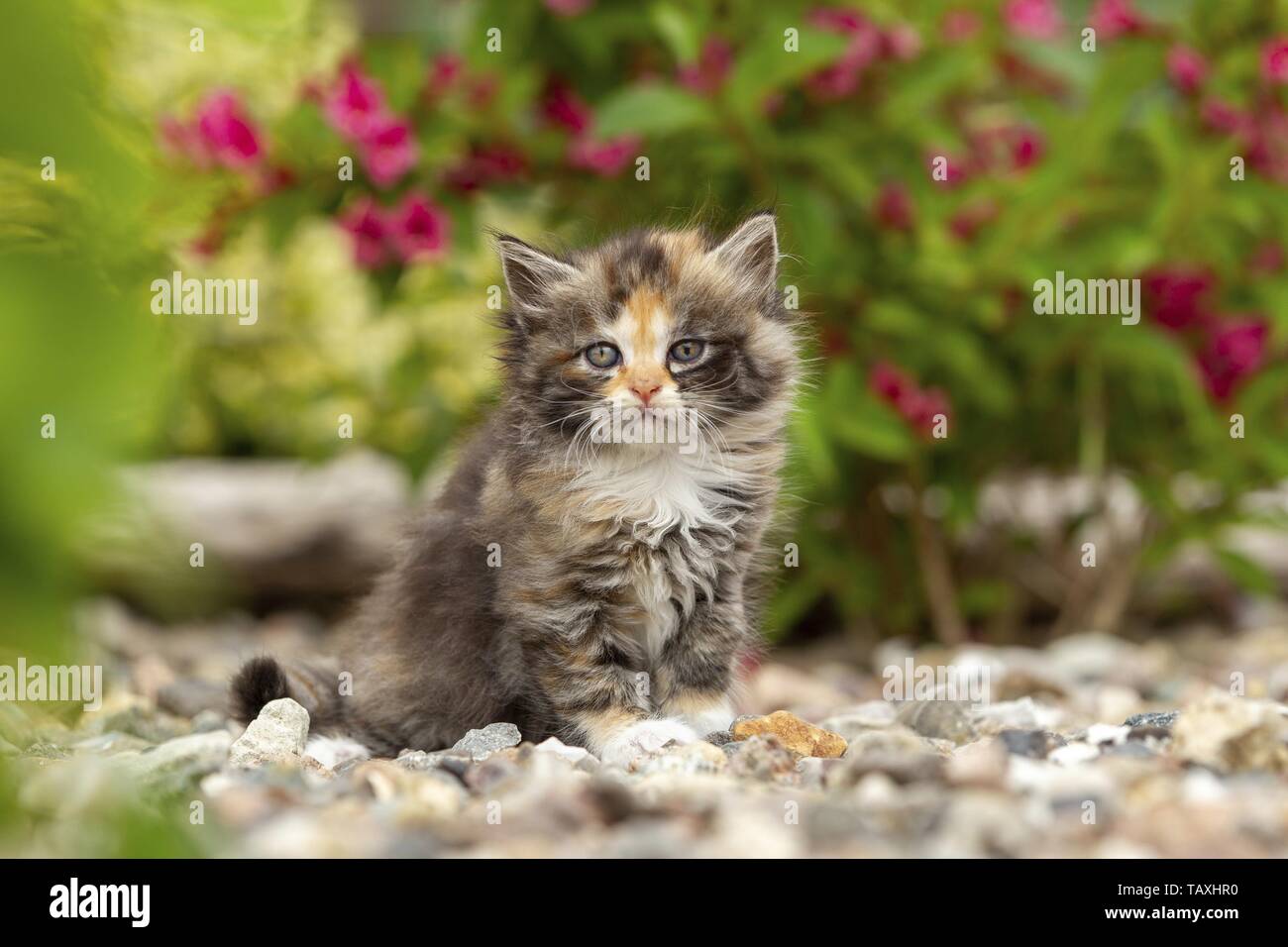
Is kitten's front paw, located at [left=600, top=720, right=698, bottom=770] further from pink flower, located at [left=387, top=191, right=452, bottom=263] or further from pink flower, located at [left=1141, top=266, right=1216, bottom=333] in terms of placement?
pink flower, located at [left=1141, top=266, right=1216, bottom=333]

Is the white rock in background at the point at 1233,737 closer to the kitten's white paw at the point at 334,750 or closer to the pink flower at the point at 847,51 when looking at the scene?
the kitten's white paw at the point at 334,750

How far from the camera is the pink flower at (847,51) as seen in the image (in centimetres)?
432

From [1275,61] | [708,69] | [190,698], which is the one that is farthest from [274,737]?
[1275,61]

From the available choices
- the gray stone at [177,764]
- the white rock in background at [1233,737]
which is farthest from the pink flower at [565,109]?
the white rock in background at [1233,737]

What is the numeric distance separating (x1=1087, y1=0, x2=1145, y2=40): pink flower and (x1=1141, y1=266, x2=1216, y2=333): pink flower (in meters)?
0.85

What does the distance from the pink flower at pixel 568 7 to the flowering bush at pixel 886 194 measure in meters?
0.01

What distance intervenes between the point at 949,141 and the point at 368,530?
3432 millimetres

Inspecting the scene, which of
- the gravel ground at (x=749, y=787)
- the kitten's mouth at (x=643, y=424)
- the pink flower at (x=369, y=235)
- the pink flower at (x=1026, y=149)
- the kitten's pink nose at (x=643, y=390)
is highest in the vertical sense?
the pink flower at (x=1026, y=149)

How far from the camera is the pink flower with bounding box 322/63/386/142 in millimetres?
4309

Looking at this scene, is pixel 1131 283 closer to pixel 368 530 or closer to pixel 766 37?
pixel 766 37

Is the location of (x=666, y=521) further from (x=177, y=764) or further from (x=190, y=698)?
(x=190, y=698)

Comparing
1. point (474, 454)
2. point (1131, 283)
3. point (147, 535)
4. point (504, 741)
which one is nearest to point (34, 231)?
point (147, 535)

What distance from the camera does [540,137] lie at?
4672 millimetres

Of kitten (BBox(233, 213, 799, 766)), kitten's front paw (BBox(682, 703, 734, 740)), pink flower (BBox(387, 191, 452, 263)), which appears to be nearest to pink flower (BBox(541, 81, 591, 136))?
pink flower (BBox(387, 191, 452, 263))
